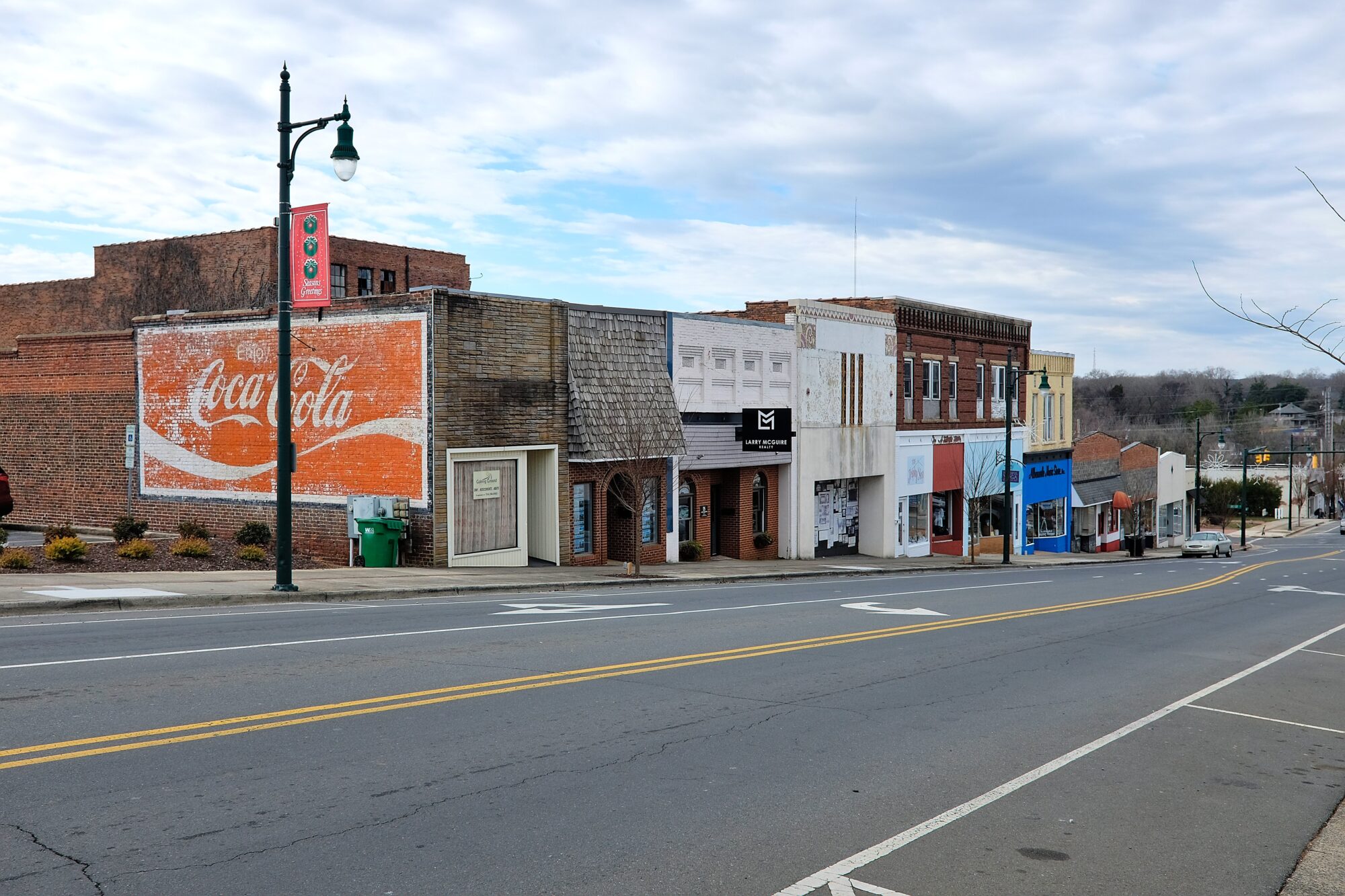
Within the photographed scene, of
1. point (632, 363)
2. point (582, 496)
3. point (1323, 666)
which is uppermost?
point (632, 363)

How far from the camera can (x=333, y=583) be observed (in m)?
20.5

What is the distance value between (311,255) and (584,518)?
1113 centimetres

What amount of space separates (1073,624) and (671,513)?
14.0 metres

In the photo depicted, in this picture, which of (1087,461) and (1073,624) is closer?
(1073,624)

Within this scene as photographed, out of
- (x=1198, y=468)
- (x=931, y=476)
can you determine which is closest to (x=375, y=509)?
(x=931, y=476)

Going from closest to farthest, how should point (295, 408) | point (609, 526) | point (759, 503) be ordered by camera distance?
point (295, 408), point (609, 526), point (759, 503)

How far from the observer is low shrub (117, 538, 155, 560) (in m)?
21.8

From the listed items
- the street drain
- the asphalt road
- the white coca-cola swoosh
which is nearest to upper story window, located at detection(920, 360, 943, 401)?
the white coca-cola swoosh

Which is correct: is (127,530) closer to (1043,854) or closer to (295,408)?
(295,408)

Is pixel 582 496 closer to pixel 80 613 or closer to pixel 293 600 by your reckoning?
pixel 293 600

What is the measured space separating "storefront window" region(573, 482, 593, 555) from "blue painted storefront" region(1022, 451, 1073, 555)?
30667mm

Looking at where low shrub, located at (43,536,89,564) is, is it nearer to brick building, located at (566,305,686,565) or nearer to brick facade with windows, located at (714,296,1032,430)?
brick building, located at (566,305,686,565)

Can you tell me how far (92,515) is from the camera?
30766mm

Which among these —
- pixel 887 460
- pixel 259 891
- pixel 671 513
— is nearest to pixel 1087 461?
pixel 887 460
